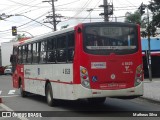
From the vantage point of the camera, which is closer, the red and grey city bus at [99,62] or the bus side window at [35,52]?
the red and grey city bus at [99,62]

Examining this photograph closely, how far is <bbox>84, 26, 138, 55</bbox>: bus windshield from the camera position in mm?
13549

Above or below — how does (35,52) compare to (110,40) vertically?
below

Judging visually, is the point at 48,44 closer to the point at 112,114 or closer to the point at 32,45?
the point at 32,45

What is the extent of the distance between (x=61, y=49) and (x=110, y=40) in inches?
80.6

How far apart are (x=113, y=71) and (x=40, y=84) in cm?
496

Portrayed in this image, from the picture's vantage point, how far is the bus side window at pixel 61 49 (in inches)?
577

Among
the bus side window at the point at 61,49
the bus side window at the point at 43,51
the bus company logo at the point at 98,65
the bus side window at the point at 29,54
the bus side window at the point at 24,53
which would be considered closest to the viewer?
the bus company logo at the point at 98,65

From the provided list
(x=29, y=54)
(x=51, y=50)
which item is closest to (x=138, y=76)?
(x=51, y=50)

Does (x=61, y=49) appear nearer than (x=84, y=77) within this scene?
No

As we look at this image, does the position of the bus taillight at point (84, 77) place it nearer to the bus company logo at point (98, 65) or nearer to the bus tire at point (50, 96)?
the bus company logo at point (98, 65)

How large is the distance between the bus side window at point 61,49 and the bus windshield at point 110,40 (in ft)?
4.47

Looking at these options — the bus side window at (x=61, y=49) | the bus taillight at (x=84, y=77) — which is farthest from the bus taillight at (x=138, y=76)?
the bus side window at (x=61, y=49)

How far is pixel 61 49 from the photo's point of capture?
14.9 metres

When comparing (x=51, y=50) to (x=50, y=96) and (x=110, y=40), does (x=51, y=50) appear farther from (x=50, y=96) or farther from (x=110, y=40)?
(x=110, y=40)
